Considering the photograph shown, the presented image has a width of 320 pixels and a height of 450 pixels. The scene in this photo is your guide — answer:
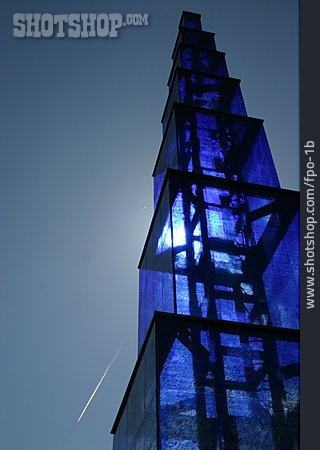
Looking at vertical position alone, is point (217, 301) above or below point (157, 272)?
below

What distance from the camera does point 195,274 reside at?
1326cm

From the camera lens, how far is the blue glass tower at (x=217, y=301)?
10.4 metres

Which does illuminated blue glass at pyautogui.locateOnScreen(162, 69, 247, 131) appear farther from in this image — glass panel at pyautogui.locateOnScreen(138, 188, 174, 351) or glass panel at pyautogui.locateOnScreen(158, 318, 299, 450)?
glass panel at pyautogui.locateOnScreen(158, 318, 299, 450)

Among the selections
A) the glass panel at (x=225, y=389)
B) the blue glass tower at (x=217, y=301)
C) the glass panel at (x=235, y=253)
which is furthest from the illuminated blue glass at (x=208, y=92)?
the glass panel at (x=225, y=389)

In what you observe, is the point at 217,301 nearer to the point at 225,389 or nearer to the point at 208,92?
the point at 225,389

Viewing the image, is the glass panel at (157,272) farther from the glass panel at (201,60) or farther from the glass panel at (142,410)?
the glass panel at (201,60)

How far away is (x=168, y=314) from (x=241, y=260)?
284 centimetres

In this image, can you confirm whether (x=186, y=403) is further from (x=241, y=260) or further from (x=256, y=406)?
(x=241, y=260)

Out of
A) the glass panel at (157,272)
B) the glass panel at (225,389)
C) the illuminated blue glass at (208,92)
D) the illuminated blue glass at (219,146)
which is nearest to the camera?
the glass panel at (225,389)

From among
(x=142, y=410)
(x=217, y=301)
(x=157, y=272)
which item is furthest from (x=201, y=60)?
(x=142, y=410)

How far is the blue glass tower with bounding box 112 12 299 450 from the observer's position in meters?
10.4

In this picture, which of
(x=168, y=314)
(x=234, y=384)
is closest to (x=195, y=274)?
(x=168, y=314)

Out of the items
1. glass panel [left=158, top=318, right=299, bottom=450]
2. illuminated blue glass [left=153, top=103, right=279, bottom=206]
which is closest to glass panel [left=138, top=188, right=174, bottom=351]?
glass panel [left=158, top=318, right=299, bottom=450]

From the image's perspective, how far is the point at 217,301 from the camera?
12.8 meters
